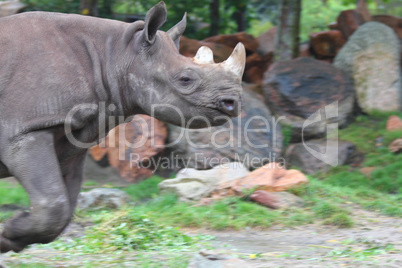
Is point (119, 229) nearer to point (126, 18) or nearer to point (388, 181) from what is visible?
point (388, 181)

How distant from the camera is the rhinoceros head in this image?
14.2 ft

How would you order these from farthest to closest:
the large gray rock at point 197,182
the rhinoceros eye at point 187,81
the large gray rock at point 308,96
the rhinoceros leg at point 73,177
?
1. the large gray rock at point 308,96
2. the large gray rock at point 197,182
3. the rhinoceros leg at point 73,177
4. the rhinoceros eye at point 187,81

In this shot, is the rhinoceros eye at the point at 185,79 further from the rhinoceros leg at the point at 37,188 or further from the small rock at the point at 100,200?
the small rock at the point at 100,200

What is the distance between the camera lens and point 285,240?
5984mm

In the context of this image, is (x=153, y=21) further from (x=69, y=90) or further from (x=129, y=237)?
(x=129, y=237)

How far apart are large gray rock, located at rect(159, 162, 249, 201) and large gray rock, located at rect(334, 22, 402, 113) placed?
3.64 metres

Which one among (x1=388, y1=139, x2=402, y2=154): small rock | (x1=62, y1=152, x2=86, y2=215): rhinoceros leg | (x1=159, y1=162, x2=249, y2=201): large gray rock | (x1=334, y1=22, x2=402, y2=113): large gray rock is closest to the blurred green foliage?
(x1=334, y1=22, x2=402, y2=113): large gray rock

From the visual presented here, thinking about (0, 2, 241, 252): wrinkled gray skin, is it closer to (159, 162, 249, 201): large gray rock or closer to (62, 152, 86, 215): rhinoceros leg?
(62, 152, 86, 215): rhinoceros leg

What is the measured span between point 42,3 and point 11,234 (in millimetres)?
8875

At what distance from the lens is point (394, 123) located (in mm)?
9930

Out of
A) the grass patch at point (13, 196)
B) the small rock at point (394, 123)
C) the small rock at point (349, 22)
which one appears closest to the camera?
the grass patch at point (13, 196)

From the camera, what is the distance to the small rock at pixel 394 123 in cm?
984

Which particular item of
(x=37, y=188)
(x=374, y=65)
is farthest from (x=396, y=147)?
(x=37, y=188)

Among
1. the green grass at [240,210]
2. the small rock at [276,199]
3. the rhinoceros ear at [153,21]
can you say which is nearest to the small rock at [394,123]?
the green grass at [240,210]
